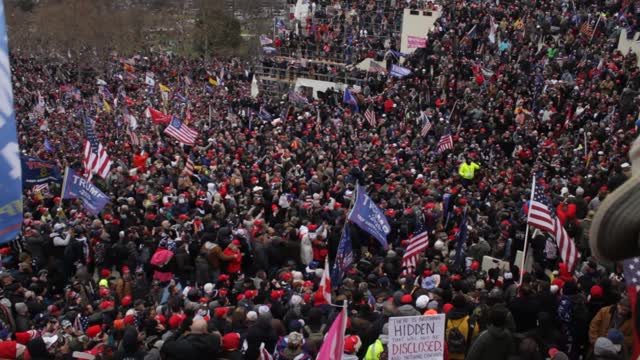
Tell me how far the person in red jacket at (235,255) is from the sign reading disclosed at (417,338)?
6154mm

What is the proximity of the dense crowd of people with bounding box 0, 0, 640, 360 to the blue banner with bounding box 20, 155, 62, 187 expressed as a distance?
0.71 metres

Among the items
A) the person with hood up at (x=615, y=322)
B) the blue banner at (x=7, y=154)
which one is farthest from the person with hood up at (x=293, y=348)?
the blue banner at (x=7, y=154)

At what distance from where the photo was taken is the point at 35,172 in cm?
1836

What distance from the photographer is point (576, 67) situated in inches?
910

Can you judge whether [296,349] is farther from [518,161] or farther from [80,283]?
[518,161]

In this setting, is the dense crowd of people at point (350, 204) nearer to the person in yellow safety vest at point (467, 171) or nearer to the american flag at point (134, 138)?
the person in yellow safety vest at point (467, 171)


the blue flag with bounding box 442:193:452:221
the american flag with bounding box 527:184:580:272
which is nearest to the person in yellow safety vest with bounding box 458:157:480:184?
the blue flag with bounding box 442:193:452:221

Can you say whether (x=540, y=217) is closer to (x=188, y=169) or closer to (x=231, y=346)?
(x=231, y=346)

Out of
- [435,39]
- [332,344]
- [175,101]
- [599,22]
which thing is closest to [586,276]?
[332,344]

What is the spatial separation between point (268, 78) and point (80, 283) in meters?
27.1

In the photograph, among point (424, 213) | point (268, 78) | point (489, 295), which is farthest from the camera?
point (268, 78)

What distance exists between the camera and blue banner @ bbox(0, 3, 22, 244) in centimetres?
285

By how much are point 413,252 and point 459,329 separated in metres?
3.64

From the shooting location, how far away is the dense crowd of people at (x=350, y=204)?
7738 mm
